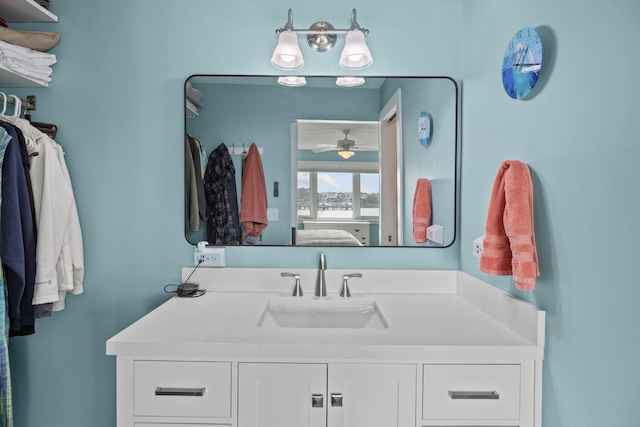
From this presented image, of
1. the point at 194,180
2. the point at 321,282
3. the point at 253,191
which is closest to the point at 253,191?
the point at 253,191

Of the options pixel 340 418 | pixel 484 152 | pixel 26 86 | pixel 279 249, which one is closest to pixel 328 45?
pixel 484 152

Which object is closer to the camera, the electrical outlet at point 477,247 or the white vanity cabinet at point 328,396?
the white vanity cabinet at point 328,396

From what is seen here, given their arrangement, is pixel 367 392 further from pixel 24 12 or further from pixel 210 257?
pixel 24 12

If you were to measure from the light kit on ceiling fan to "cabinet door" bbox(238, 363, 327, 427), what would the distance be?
4.25 feet

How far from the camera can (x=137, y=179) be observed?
73.7 inches

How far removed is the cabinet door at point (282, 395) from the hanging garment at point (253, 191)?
817 mm

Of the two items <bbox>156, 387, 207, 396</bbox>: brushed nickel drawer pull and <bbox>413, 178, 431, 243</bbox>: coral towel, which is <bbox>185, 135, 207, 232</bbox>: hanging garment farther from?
<bbox>413, 178, 431, 243</bbox>: coral towel

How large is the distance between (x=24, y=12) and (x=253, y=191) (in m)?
1.30

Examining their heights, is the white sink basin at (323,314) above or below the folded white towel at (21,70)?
below

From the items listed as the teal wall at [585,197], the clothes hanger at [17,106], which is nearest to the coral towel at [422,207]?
the teal wall at [585,197]

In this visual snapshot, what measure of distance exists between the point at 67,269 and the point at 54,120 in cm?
73

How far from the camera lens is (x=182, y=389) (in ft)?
3.95

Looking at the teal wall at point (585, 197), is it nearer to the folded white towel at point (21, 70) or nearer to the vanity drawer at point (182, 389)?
the vanity drawer at point (182, 389)

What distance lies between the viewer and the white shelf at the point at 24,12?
1697mm
